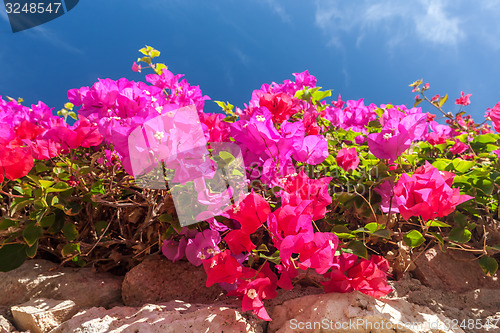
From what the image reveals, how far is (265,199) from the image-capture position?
3.29ft

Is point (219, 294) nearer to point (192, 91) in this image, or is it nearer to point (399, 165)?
point (399, 165)

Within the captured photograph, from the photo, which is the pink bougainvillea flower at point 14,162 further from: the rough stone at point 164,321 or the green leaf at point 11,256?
the rough stone at point 164,321

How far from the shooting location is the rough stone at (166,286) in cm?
115

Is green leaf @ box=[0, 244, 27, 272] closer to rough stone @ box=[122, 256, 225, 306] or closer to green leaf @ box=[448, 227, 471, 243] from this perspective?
rough stone @ box=[122, 256, 225, 306]

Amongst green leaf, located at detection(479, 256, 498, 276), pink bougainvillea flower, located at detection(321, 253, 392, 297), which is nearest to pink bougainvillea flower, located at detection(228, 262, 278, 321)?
pink bougainvillea flower, located at detection(321, 253, 392, 297)

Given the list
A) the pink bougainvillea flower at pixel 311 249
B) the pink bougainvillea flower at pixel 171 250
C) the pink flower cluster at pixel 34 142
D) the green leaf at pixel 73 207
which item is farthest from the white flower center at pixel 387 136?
the green leaf at pixel 73 207

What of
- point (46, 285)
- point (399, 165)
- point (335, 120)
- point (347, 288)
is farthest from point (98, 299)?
point (335, 120)

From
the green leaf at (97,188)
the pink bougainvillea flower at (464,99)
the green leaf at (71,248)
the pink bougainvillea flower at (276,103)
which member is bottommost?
the green leaf at (71,248)

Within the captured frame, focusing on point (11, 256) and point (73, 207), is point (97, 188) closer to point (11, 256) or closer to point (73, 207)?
point (73, 207)

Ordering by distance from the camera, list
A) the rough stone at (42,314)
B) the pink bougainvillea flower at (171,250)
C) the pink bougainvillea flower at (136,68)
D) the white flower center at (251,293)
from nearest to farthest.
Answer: the white flower center at (251,293) < the rough stone at (42,314) < the pink bougainvillea flower at (171,250) < the pink bougainvillea flower at (136,68)

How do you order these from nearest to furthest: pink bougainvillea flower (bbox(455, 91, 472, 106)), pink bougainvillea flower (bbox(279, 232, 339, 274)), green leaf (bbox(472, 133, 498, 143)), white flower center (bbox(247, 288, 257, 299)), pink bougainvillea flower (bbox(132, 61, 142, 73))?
pink bougainvillea flower (bbox(279, 232, 339, 274))
white flower center (bbox(247, 288, 257, 299))
green leaf (bbox(472, 133, 498, 143))
pink bougainvillea flower (bbox(132, 61, 142, 73))
pink bougainvillea flower (bbox(455, 91, 472, 106))

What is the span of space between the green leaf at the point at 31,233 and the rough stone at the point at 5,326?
277 millimetres

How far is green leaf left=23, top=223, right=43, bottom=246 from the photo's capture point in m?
1.07

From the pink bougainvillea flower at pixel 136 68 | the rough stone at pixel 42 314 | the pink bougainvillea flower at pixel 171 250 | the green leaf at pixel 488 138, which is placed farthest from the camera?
the pink bougainvillea flower at pixel 136 68
